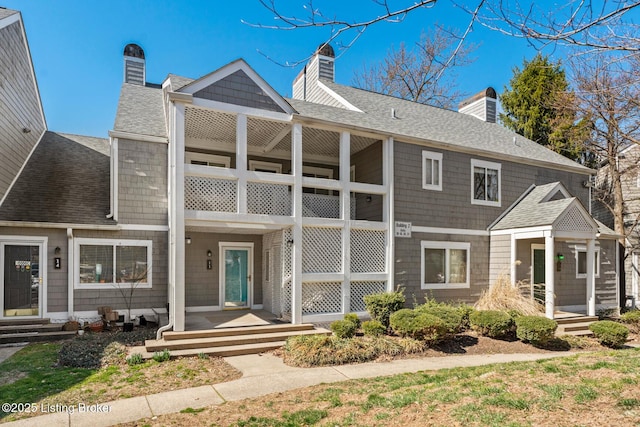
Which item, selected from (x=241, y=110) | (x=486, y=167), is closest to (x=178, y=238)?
(x=241, y=110)

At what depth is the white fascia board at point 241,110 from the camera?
950cm

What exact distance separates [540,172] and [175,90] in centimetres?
1300

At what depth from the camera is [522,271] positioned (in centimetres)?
1306

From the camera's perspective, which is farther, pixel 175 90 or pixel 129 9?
pixel 175 90

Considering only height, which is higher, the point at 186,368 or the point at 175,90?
the point at 175,90

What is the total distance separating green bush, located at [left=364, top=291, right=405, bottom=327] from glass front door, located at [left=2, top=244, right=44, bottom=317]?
8432 mm

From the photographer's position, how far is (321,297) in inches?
420

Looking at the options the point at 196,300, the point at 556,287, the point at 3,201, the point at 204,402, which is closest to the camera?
the point at 204,402

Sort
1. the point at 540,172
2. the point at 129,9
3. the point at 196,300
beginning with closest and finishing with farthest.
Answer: the point at 129,9 → the point at 196,300 → the point at 540,172

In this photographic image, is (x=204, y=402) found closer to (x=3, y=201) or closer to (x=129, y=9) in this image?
(x=129, y=9)

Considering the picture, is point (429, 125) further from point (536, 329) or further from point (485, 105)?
point (536, 329)

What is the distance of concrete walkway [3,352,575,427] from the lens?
5.08 meters

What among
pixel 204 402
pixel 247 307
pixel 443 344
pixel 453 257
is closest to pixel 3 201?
pixel 247 307

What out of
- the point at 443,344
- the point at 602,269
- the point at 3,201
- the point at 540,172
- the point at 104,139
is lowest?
the point at 443,344
